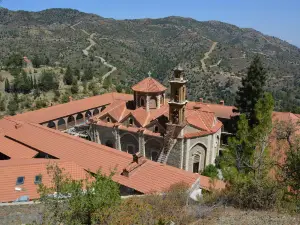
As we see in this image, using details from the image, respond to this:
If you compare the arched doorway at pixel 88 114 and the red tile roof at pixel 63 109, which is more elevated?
the red tile roof at pixel 63 109

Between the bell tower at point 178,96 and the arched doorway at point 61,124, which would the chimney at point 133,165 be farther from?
the arched doorway at point 61,124

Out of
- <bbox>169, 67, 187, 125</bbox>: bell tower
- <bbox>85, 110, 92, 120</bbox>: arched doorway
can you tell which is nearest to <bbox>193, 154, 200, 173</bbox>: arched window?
<bbox>169, 67, 187, 125</bbox>: bell tower

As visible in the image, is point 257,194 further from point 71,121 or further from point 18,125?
point 71,121

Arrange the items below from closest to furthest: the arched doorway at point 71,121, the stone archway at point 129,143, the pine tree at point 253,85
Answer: the stone archway at point 129,143 → the pine tree at point 253,85 → the arched doorway at point 71,121

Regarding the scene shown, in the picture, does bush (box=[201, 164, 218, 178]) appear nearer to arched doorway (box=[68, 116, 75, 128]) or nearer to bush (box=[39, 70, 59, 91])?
arched doorway (box=[68, 116, 75, 128])

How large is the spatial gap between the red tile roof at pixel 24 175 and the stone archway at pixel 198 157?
11.6m

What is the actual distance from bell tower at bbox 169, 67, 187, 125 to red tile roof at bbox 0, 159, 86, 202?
10338 millimetres

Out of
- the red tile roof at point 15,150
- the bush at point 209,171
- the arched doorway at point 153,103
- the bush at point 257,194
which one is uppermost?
the arched doorway at point 153,103

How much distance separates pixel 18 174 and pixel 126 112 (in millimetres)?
15053

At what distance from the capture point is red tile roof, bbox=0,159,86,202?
20033mm

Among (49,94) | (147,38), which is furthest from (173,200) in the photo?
(147,38)

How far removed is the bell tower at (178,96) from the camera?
26.4m

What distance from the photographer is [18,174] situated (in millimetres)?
21641

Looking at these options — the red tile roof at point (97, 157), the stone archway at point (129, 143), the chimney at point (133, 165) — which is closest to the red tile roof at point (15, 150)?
the red tile roof at point (97, 157)
